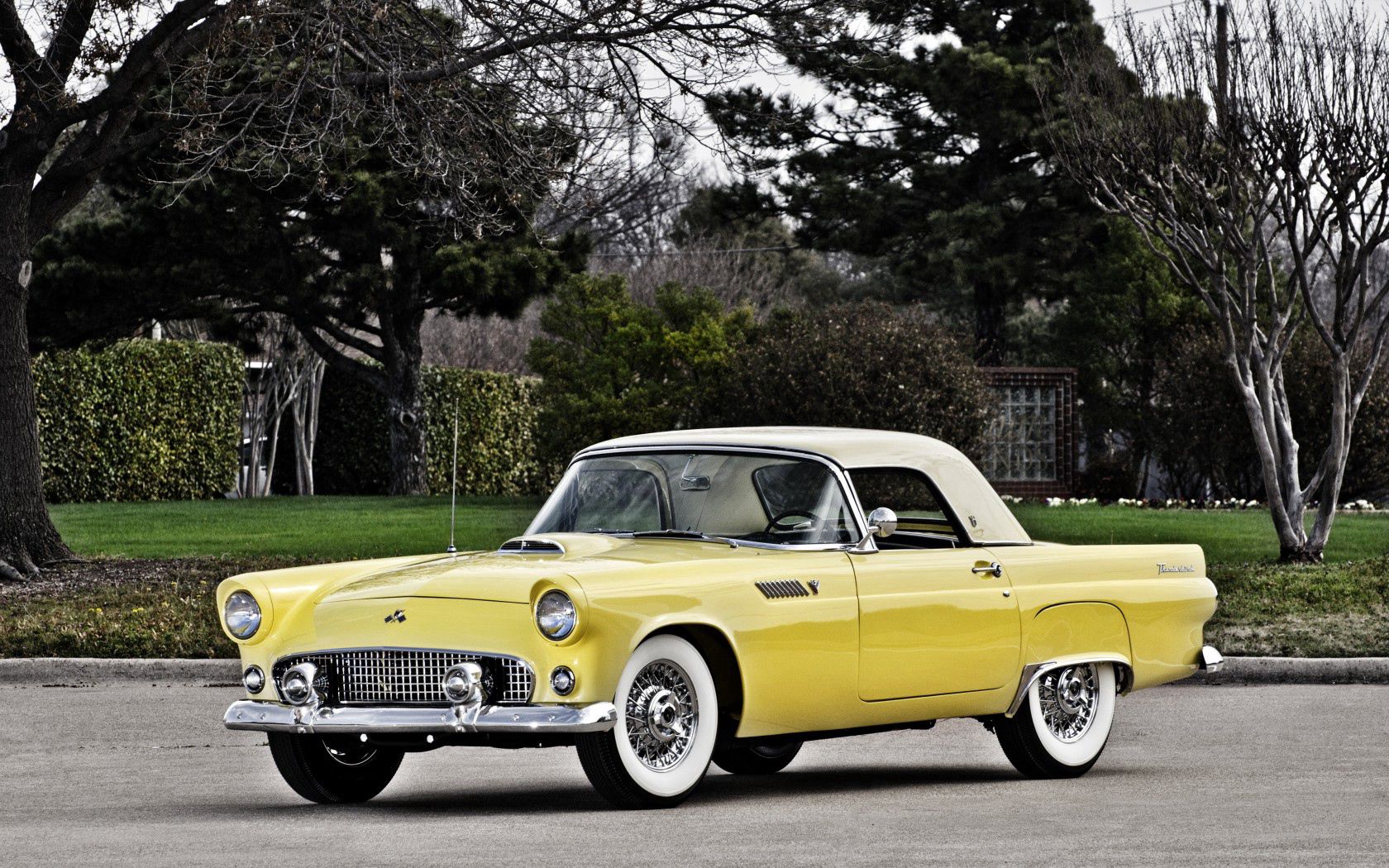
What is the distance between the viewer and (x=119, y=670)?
13.4 m

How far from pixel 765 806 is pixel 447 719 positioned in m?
1.49

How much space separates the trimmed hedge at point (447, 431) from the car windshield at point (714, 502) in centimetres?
2728

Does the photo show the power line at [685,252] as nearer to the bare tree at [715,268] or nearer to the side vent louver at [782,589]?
the bare tree at [715,268]

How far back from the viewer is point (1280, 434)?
62.8 feet

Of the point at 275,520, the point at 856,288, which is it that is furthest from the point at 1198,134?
the point at 856,288

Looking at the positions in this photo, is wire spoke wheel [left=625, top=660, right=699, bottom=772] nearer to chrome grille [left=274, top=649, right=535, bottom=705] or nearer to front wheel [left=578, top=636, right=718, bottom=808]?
front wheel [left=578, top=636, right=718, bottom=808]

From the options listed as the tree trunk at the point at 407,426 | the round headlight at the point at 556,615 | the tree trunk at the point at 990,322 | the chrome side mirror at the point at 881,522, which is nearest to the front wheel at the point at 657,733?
the round headlight at the point at 556,615

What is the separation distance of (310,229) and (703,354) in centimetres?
614

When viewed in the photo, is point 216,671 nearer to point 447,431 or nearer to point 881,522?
point 881,522

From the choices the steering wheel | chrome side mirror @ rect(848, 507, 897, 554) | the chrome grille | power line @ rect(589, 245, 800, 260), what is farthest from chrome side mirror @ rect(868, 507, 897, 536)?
power line @ rect(589, 245, 800, 260)

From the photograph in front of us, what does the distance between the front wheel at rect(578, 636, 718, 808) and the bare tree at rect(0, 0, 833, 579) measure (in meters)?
10.5

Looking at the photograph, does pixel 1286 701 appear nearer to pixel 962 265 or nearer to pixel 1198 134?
pixel 1198 134

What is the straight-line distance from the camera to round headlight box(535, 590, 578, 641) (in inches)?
272

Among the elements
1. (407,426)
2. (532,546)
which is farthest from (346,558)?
(407,426)
